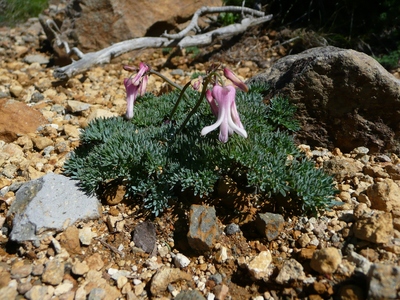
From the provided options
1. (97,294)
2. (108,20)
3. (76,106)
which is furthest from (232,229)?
(108,20)

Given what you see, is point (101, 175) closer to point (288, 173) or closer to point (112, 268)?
point (112, 268)

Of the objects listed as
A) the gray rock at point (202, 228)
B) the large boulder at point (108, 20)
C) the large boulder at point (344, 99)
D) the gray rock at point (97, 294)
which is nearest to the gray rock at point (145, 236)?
the gray rock at point (202, 228)

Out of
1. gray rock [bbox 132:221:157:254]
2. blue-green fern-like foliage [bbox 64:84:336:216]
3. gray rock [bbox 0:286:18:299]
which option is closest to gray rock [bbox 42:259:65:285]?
gray rock [bbox 0:286:18:299]

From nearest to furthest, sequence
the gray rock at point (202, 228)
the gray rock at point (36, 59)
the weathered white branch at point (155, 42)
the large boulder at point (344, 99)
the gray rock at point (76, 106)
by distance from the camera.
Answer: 1. the gray rock at point (202, 228)
2. the large boulder at point (344, 99)
3. the gray rock at point (76, 106)
4. the weathered white branch at point (155, 42)
5. the gray rock at point (36, 59)

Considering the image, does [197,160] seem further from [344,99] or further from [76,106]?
[76,106]

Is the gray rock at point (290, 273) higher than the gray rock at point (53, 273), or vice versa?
the gray rock at point (290, 273)

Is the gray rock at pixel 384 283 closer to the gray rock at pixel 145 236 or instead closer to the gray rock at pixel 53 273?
the gray rock at pixel 145 236

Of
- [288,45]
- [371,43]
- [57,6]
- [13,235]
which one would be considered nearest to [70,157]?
[13,235]
